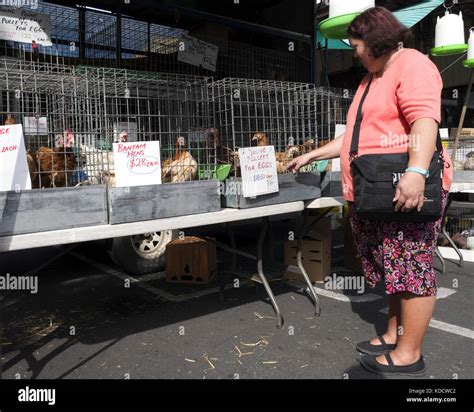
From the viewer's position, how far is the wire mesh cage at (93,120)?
2.45 m

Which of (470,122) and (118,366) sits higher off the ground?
(470,122)

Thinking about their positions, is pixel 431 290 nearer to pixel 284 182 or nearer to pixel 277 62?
pixel 284 182

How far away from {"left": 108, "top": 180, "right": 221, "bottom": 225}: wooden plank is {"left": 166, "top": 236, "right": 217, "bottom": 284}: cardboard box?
1.64m

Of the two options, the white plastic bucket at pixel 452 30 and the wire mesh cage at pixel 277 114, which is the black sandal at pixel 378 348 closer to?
the wire mesh cage at pixel 277 114

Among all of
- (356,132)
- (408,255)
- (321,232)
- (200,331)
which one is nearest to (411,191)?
(408,255)

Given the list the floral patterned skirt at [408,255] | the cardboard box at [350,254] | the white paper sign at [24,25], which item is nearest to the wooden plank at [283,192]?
the floral patterned skirt at [408,255]

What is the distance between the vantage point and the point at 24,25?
3.34m

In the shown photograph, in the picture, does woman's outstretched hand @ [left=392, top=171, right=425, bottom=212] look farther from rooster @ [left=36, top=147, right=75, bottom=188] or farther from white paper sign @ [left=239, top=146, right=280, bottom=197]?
rooster @ [left=36, top=147, right=75, bottom=188]

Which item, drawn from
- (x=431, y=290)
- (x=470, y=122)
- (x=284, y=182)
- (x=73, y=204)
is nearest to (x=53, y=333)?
(x=73, y=204)

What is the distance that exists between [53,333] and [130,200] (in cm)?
155

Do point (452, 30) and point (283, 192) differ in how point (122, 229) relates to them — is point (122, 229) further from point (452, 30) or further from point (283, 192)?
point (452, 30)

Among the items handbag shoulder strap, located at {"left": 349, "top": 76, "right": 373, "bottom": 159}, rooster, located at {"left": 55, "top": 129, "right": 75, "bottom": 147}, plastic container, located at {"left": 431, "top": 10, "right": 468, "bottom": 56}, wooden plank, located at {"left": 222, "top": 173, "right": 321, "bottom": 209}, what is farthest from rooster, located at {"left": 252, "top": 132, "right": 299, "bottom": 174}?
plastic container, located at {"left": 431, "top": 10, "right": 468, "bottom": 56}

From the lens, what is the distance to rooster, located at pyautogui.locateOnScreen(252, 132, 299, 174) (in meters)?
3.14

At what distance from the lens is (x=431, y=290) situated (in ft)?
7.36
